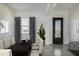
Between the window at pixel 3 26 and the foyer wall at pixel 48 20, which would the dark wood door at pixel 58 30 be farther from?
the window at pixel 3 26

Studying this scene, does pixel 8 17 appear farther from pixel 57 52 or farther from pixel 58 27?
pixel 58 27

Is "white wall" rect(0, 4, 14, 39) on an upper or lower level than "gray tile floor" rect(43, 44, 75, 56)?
upper

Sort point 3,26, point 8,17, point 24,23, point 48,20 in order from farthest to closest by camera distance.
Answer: point 48,20, point 24,23, point 8,17, point 3,26

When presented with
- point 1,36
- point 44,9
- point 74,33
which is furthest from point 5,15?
point 74,33

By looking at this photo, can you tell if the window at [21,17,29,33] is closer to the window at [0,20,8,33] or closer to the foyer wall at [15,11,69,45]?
the foyer wall at [15,11,69,45]

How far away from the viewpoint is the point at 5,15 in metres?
4.30

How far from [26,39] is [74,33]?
2.43 meters

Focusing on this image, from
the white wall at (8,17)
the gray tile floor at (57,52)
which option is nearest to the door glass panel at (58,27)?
the gray tile floor at (57,52)

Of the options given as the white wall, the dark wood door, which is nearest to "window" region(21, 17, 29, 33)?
the white wall

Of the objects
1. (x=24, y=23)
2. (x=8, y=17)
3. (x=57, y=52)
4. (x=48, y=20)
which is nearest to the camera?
(x=8, y=17)

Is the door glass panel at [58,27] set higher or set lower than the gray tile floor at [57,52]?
higher

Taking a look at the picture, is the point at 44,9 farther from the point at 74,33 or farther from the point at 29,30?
the point at 74,33

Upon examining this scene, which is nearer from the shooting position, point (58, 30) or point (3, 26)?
point (3, 26)

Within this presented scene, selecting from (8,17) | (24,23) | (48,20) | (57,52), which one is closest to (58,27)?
(48,20)
